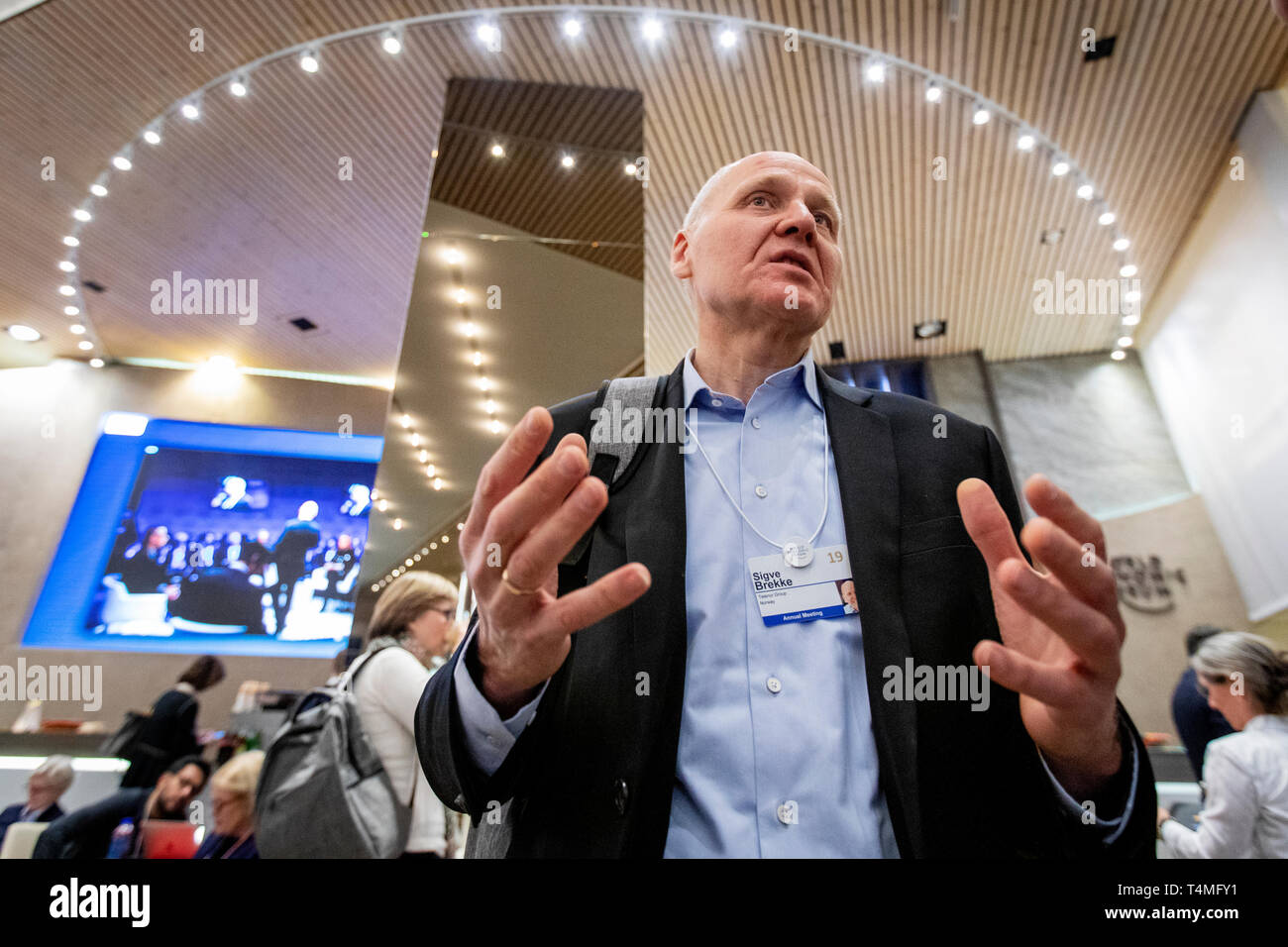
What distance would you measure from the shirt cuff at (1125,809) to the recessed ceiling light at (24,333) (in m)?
6.37

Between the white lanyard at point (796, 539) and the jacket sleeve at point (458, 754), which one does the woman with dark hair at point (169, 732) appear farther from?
the white lanyard at point (796, 539)

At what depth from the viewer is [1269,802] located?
2006mm

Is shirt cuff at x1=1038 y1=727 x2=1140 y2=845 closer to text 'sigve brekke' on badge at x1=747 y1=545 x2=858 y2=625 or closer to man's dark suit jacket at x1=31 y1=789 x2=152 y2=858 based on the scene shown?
text 'sigve brekke' on badge at x1=747 y1=545 x2=858 y2=625

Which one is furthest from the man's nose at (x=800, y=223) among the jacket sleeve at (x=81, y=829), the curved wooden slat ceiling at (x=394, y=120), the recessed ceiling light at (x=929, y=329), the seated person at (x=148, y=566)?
the recessed ceiling light at (x=929, y=329)

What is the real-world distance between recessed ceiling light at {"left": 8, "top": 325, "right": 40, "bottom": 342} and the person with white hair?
704 cm

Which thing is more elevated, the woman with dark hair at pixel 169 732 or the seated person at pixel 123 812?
the woman with dark hair at pixel 169 732

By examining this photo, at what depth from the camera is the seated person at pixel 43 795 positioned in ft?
9.32

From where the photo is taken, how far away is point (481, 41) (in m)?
4.33

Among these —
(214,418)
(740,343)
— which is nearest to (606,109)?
(214,418)

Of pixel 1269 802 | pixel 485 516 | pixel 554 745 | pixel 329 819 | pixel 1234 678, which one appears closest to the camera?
pixel 485 516

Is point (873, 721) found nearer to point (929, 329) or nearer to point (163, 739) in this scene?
point (163, 739)

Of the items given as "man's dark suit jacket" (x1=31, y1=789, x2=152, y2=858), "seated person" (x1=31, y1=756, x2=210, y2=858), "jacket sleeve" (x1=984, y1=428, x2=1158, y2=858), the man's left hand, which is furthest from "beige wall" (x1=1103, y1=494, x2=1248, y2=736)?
"man's dark suit jacket" (x1=31, y1=789, x2=152, y2=858)
